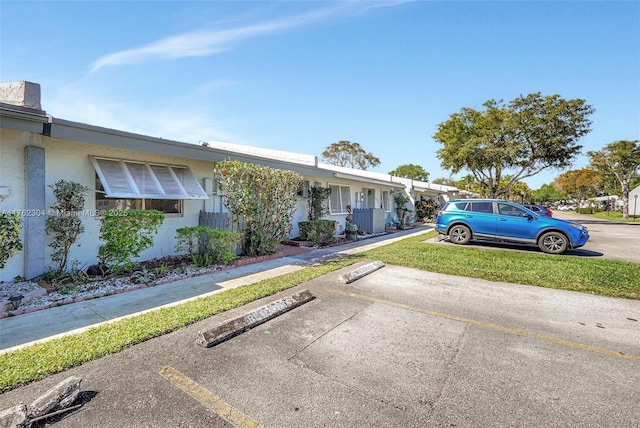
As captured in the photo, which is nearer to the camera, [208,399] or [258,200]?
[208,399]

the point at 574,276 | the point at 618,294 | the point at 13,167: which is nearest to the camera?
the point at 13,167

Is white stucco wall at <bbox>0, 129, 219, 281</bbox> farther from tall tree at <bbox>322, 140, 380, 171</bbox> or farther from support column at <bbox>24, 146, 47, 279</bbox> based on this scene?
tall tree at <bbox>322, 140, 380, 171</bbox>

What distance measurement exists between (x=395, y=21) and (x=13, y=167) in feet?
35.1

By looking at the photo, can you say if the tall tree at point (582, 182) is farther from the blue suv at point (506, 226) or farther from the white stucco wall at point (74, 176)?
the white stucco wall at point (74, 176)

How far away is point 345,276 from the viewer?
20.0 ft

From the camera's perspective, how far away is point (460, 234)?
1140 centimetres

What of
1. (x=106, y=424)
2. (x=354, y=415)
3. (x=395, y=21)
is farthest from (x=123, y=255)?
(x=395, y=21)

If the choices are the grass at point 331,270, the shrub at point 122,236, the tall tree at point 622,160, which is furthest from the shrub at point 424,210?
the tall tree at point 622,160

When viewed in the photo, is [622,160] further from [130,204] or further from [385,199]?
[130,204]

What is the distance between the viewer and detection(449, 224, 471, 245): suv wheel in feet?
36.8

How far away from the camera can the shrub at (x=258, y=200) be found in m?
7.62

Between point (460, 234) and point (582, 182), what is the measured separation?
6189cm

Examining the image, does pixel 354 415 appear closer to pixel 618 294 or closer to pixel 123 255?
pixel 123 255

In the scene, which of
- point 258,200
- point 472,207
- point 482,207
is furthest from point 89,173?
point 482,207
